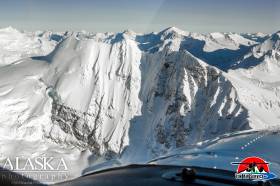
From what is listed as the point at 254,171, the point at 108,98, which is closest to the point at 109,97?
the point at 108,98

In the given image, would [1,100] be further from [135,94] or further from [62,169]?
[62,169]

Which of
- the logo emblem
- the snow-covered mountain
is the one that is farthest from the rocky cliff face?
the logo emblem

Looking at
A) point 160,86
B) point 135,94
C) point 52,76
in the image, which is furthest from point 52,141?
point 160,86

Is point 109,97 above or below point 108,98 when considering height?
above

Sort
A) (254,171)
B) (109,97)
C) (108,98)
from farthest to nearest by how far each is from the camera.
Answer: (109,97), (108,98), (254,171)

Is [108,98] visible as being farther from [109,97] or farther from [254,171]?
[254,171]

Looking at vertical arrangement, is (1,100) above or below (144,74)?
below

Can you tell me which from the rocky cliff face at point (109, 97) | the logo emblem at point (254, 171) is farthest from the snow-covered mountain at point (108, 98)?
the logo emblem at point (254, 171)

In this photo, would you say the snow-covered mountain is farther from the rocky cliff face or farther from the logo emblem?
the logo emblem
